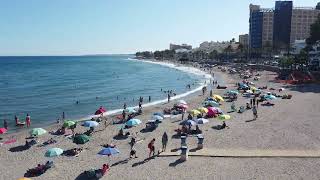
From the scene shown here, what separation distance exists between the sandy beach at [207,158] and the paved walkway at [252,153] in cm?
43

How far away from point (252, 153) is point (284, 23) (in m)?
159

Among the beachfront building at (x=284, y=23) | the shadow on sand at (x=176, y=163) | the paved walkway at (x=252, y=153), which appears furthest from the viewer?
the beachfront building at (x=284, y=23)

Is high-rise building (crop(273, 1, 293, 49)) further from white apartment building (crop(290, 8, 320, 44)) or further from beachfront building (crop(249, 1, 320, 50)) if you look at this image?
white apartment building (crop(290, 8, 320, 44))

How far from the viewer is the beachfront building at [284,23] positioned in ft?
556

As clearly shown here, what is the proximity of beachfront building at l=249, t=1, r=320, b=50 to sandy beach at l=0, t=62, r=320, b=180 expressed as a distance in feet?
460

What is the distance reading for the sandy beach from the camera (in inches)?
766

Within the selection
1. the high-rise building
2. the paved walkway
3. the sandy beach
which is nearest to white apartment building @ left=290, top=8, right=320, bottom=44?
the high-rise building

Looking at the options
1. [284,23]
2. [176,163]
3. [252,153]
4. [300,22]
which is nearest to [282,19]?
[284,23]

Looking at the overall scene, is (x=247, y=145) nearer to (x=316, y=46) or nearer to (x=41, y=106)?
(x=41, y=106)

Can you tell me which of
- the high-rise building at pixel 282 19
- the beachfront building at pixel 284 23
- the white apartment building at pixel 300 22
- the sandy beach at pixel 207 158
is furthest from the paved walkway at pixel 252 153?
the white apartment building at pixel 300 22

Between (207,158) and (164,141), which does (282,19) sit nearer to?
(164,141)

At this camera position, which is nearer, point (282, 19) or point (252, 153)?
point (252, 153)

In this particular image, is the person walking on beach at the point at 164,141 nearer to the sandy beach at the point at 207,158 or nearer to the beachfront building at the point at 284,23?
the sandy beach at the point at 207,158

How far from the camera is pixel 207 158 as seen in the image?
21.3 m
